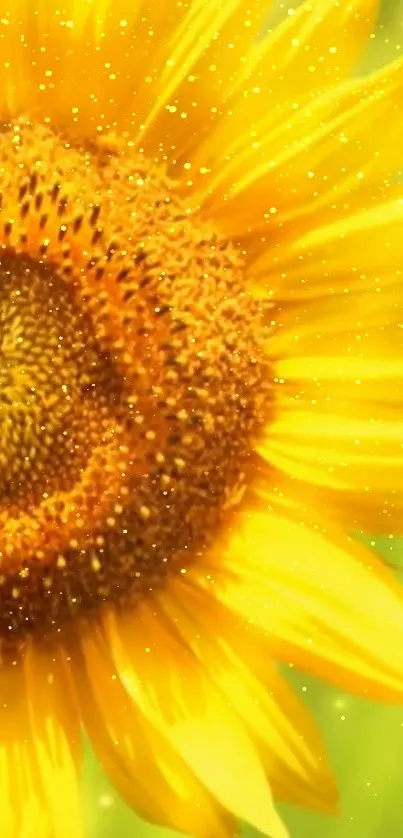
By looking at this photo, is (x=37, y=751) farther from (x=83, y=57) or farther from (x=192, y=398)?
(x=83, y=57)

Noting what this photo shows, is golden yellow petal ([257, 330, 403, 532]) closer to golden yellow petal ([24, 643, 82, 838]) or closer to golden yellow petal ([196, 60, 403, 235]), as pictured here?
golden yellow petal ([196, 60, 403, 235])

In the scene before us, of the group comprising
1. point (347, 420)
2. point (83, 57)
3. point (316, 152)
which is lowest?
point (347, 420)

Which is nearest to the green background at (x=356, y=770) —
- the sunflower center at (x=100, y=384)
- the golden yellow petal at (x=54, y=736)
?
the golden yellow petal at (x=54, y=736)

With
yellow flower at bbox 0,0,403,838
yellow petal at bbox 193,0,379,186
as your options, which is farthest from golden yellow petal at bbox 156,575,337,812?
yellow petal at bbox 193,0,379,186

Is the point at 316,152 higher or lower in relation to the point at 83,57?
lower

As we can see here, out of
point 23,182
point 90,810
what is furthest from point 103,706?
point 23,182

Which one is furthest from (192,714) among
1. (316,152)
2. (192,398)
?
(316,152)
